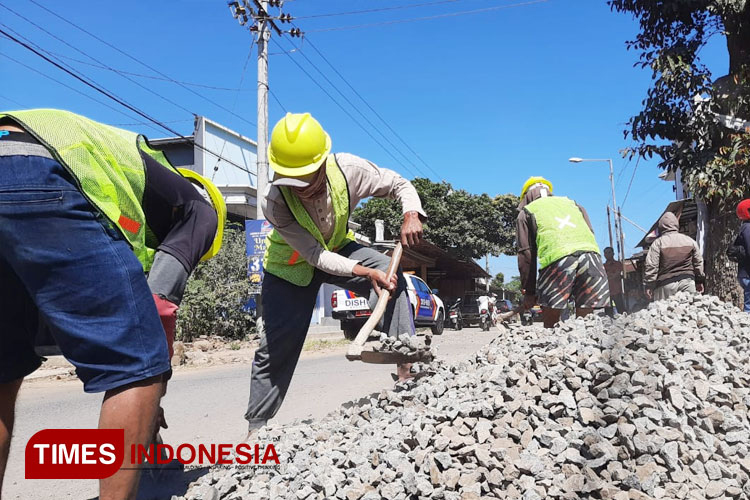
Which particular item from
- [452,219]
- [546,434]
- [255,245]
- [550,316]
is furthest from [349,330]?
[452,219]

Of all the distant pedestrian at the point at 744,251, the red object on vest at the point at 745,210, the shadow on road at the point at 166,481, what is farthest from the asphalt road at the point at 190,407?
the red object on vest at the point at 745,210

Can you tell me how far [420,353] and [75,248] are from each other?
1968 millimetres

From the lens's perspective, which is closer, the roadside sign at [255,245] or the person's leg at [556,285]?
the person's leg at [556,285]

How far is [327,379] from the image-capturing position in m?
6.79

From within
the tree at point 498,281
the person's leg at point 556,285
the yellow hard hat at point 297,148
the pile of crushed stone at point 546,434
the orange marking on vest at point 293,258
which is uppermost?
the tree at point 498,281

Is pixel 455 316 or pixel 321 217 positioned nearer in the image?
pixel 321 217

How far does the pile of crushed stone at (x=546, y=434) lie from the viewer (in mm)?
1979

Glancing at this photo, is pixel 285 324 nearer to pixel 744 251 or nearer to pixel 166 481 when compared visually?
pixel 166 481

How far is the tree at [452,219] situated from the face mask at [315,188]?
2789cm

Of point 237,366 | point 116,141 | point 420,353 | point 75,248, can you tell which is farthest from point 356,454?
point 237,366

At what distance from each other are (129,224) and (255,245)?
12412mm

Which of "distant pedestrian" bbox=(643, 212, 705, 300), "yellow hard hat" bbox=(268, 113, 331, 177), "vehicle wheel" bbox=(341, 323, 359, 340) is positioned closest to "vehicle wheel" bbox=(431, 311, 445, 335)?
"vehicle wheel" bbox=(341, 323, 359, 340)

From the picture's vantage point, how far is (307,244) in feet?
10.1

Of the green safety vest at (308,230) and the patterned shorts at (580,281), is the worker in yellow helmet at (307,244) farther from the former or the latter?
the patterned shorts at (580,281)
